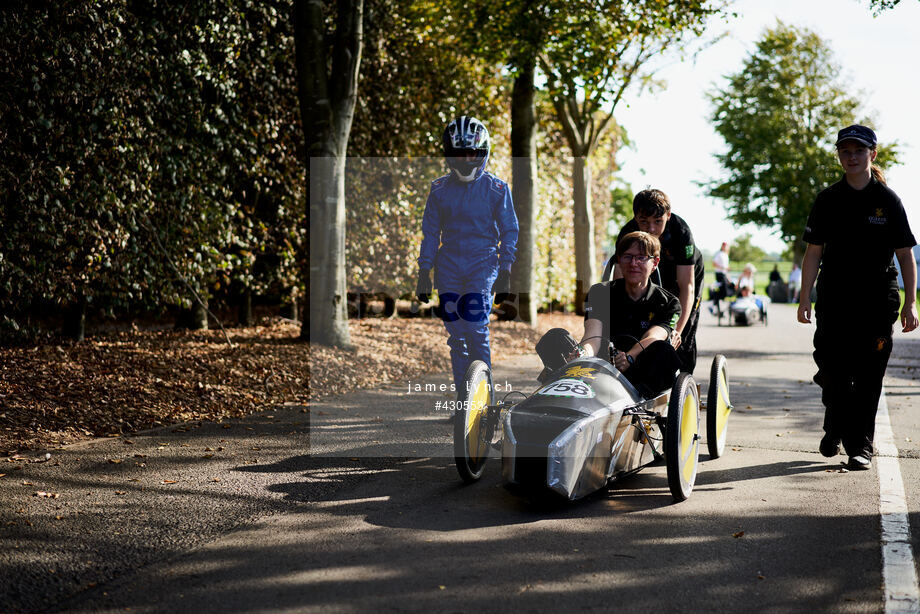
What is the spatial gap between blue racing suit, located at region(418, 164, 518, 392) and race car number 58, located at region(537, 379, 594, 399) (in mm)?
1883

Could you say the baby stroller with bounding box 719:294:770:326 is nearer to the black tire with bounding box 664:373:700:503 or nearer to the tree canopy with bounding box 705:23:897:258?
Answer: the black tire with bounding box 664:373:700:503

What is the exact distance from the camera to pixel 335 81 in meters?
11.0

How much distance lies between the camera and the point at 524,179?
16.4m

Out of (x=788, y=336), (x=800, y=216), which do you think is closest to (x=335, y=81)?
(x=788, y=336)

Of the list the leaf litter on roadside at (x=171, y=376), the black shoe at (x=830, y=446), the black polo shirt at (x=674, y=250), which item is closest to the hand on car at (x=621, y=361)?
the black polo shirt at (x=674, y=250)

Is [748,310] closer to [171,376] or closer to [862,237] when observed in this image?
[862,237]

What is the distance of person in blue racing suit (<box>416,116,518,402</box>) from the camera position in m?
6.92

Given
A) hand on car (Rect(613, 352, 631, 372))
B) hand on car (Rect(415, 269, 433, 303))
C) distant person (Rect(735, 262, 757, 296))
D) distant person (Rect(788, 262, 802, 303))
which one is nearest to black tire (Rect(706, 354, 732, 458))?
hand on car (Rect(613, 352, 631, 372))

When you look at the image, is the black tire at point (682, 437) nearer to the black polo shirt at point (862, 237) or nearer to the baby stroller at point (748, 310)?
the black polo shirt at point (862, 237)

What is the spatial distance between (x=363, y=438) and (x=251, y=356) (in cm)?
343

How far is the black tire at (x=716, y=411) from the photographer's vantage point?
20.7ft

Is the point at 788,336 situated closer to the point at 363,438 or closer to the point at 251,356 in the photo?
the point at 251,356

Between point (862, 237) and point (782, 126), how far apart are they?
43.2 meters

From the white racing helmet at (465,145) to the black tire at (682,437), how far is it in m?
2.43
